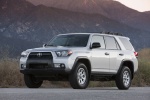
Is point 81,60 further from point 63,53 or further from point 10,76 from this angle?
point 10,76

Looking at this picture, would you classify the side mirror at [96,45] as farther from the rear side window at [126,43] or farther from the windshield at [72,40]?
the rear side window at [126,43]

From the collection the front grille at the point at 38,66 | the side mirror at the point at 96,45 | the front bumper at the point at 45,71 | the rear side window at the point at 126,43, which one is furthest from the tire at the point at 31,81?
the rear side window at the point at 126,43

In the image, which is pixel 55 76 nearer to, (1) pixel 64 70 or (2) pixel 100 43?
(1) pixel 64 70

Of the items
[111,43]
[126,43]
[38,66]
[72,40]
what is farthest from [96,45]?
[126,43]

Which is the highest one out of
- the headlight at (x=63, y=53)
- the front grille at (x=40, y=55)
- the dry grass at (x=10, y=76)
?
the headlight at (x=63, y=53)

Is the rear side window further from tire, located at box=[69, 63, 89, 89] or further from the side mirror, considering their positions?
tire, located at box=[69, 63, 89, 89]

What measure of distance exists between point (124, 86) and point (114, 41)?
5.46 feet

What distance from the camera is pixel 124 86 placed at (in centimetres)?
2025

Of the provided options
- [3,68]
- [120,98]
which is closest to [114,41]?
[3,68]

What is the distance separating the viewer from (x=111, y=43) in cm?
2062

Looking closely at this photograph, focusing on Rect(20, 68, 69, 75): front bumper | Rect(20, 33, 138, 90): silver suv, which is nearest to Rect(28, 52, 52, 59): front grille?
Rect(20, 33, 138, 90): silver suv

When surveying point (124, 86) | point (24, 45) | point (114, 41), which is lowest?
point (24, 45)

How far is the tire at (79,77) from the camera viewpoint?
18.4 meters

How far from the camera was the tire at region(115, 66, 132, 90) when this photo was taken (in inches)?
797
